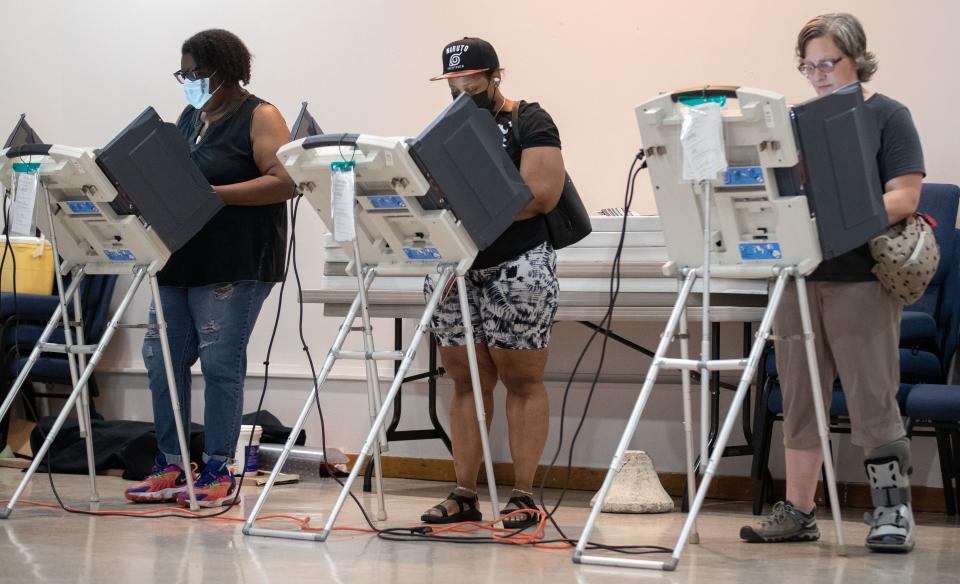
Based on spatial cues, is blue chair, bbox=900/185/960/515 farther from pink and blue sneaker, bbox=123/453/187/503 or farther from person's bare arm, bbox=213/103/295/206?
pink and blue sneaker, bbox=123/453/187/503

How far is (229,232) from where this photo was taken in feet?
12.9

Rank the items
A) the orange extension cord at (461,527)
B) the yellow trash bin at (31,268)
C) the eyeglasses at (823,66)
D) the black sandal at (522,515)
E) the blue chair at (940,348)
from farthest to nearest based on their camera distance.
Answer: the yellow trash bin at (31,268) < the blue chair at (940,348) < the black sandal at (522,515) < the orange extension cord at (461,527) < the eyeglasses at (823,66)

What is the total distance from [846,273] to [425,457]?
2.72m

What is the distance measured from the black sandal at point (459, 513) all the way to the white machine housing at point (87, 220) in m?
1.17

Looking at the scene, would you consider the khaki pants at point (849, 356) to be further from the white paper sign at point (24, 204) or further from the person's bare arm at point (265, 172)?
the white paper sign at point (24, 204)

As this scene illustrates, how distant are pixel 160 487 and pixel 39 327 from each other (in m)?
1.94

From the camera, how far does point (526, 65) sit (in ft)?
17.5

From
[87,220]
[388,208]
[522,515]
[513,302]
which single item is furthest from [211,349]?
[522,515]

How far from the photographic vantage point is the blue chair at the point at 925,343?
4.20 meters

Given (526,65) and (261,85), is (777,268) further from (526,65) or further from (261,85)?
(261,85)

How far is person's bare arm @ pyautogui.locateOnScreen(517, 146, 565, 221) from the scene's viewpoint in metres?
3.51

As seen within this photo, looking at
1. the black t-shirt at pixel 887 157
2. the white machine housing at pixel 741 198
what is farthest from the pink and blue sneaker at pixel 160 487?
the black t-shirt at pixel 887 157

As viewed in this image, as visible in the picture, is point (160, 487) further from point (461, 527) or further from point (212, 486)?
point (461, 527)

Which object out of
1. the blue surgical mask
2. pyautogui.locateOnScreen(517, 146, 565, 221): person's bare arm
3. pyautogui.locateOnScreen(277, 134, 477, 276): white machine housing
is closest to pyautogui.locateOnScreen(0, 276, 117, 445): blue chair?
the blue surgical mask
